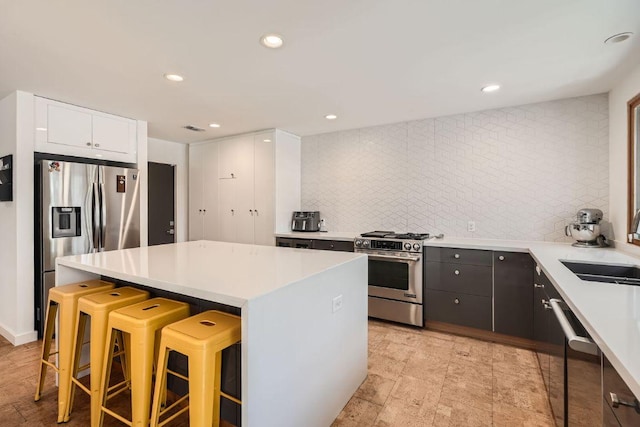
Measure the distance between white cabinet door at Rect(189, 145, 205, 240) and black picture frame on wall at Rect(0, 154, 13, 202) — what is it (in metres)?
2.30

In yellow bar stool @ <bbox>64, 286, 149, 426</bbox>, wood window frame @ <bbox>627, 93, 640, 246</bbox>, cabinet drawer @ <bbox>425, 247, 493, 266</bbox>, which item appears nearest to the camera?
yellow bar stool @ <bbox>64, 286, 149, 426</bbox>

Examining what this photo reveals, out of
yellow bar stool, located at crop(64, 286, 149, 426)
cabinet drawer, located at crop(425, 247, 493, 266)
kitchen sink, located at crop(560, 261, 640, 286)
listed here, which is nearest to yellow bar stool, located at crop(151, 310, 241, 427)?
yellow bar stool, located at crop(64, 286, 149, 426)

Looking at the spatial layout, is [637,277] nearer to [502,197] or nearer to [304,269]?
[502,197]

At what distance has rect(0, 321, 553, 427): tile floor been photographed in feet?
6.05

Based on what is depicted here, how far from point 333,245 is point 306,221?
70 centimetres

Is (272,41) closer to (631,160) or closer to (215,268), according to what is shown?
(215,268)

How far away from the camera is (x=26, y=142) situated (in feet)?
9.34

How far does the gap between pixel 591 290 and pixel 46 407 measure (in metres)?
3.01

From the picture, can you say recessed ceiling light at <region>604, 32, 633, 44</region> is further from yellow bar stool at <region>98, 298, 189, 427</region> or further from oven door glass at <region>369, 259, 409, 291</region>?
yellow bar stool at <region>98, 298, 189, 427</region>

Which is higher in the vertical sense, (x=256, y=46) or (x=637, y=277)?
(x=256, y=46)

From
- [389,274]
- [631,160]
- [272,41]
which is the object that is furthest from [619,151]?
[272,41]

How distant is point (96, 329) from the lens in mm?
1664

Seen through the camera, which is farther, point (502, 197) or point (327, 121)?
point (327, 121)

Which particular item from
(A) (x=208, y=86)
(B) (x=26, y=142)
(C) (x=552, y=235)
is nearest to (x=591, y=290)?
(C) (x=552, y=235)
